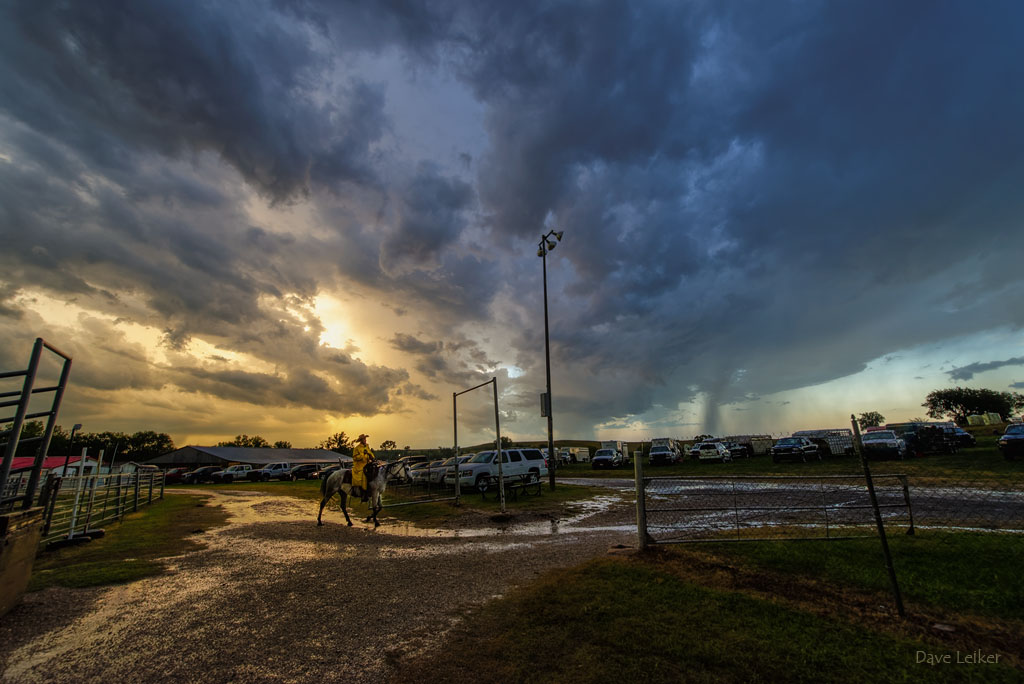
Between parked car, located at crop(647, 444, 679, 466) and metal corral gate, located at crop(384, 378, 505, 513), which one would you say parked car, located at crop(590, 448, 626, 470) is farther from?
metal corral gate, located at crop(384, 378, 505, 513)

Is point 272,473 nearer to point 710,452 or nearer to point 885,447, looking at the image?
point 710,452

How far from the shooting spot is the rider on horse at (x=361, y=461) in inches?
516

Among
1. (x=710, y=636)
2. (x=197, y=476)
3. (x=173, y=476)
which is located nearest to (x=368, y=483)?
(x=710, y=636)

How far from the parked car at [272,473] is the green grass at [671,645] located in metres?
54.0

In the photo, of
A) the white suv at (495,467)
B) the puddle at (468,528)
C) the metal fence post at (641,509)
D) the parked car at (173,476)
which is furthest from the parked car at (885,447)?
the parked car at (173,476)

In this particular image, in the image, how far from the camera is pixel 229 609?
5566mm

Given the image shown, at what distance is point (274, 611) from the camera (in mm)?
5469

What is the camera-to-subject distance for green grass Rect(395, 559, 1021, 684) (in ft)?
11.7

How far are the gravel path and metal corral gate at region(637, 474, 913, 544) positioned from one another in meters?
1.49

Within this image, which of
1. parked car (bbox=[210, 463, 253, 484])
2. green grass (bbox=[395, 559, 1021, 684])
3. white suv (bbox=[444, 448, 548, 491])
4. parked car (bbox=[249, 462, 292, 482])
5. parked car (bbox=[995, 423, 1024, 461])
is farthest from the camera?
parked car (bbox=[249, 462, 292, 482])

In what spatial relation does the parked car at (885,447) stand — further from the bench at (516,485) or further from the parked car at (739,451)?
the bench at (516,485)

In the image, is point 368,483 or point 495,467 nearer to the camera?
point 368,483

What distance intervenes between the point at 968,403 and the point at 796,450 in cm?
10128

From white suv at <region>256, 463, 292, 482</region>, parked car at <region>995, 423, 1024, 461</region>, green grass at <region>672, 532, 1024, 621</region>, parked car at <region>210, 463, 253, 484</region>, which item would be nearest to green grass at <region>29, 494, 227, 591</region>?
green grass at <region>672, 532, 1024, 621</region>
